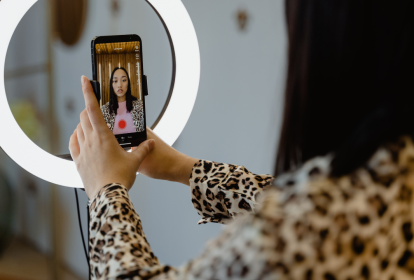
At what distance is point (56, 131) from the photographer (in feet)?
3.49

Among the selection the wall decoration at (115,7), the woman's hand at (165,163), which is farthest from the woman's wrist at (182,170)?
the wall decoration at (115,7)

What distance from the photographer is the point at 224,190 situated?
564mm

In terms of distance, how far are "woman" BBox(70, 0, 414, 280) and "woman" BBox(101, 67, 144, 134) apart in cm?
24

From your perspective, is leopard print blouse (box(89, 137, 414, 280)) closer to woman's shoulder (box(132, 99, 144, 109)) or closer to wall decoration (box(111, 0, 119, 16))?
woman's shoulder (box(132, 99, 144, 109))

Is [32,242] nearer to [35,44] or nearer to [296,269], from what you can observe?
[35,44]

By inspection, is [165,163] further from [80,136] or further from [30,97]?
[30,97]

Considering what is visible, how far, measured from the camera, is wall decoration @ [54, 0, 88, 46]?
989 millimetres

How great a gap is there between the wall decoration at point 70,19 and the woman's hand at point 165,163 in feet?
1.92

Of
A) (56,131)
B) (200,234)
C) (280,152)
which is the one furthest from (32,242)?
(280,152)

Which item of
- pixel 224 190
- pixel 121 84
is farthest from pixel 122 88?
pixel 224 190

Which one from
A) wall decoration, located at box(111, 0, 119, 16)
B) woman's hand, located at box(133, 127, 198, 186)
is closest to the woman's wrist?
woman's hand, located at box(133, 127, 198, 186)

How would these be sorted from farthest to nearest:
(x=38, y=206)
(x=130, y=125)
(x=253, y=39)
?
(x=38, y=206) → (x=253, y=39) → (x=130, y=125)

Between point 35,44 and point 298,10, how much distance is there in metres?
0.91

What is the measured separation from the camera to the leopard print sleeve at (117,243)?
13.6 inches
